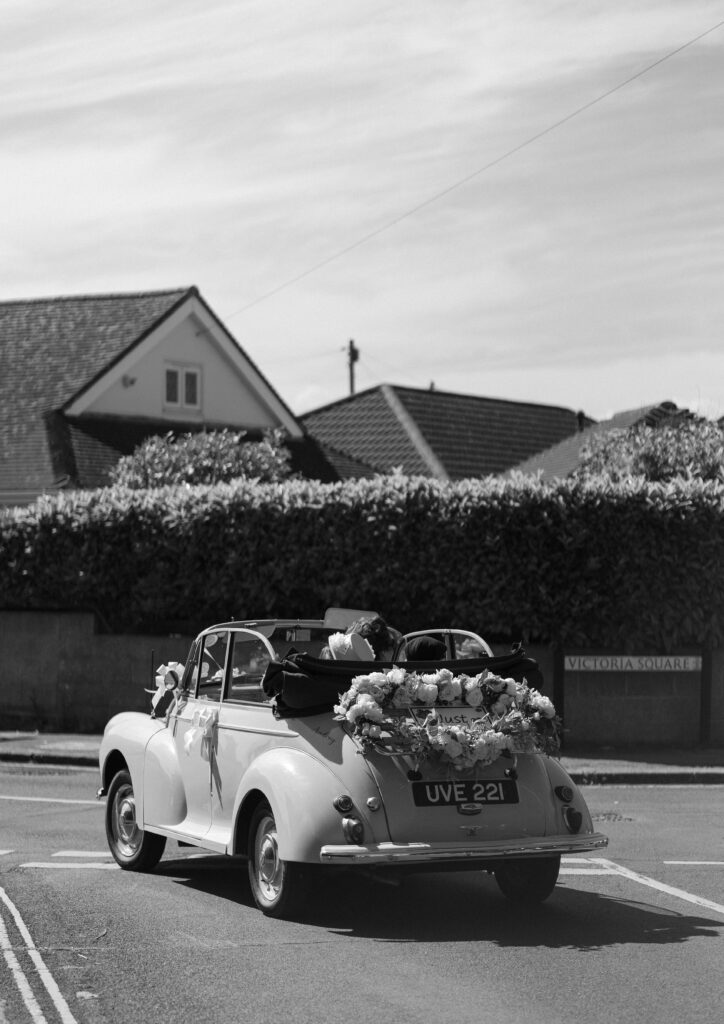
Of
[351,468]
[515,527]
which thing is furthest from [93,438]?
[515,527]

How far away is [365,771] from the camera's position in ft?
27.4

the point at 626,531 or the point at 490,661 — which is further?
the point at 626,531

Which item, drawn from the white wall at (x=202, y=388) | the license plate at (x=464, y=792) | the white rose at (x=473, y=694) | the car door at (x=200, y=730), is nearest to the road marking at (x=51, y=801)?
the car door at (x=200, y=730)

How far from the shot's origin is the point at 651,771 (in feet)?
57.0

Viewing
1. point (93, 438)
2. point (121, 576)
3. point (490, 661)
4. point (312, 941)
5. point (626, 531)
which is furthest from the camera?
point (93, 438)

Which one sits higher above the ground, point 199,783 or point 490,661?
point 490,661

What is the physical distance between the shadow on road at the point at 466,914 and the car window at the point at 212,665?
1247 millimetres

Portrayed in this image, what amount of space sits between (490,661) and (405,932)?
193 cm

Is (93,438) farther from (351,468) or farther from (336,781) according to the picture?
(336,781)

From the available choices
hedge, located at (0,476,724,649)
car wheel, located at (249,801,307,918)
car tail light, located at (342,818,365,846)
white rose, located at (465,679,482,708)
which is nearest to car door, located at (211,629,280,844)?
car wheel, located at (249,801,307,918)

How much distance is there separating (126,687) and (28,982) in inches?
594

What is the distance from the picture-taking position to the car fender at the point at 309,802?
8.16 metres

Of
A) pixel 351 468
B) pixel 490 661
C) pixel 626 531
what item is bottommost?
pixel 490 661

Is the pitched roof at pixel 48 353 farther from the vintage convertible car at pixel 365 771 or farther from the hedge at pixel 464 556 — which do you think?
the vintage convertible car at pixel 365 771
